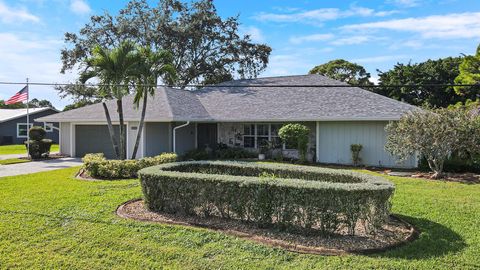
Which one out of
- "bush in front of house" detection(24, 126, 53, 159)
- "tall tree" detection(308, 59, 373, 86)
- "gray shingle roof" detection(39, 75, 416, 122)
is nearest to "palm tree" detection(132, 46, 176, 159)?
"gray shingle roof" detection(39, 75, 416, 122)

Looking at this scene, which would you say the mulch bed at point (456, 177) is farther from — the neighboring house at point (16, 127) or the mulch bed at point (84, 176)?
the neighboring house at point (16, 127)

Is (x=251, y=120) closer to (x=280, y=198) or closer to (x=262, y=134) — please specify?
(x=262, y=134)

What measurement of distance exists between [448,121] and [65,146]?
809 inches

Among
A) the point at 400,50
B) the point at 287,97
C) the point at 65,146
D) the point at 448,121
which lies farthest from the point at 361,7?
the point at 65,146

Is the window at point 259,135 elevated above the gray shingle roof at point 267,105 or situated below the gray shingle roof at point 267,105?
below

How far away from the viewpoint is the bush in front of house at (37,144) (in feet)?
64.3

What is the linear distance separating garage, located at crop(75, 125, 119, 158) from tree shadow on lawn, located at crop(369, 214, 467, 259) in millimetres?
17452

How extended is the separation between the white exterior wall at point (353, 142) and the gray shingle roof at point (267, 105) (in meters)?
0.65

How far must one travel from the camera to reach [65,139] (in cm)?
2192

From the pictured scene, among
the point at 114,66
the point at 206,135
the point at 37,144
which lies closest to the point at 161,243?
the point at 114,66

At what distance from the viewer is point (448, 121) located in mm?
12141

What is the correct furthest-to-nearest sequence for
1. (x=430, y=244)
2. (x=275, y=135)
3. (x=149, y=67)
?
(x=275, y=135) < (x=149, y=67) < (x=430, y=244)

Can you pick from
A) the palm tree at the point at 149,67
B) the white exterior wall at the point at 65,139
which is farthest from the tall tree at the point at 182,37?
the palm tree at the point at 149,67

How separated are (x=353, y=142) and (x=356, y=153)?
0.66 m
